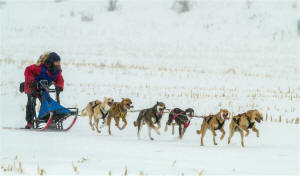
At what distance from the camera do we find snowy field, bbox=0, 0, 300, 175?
20.7 ft

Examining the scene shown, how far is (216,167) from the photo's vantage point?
5.87m

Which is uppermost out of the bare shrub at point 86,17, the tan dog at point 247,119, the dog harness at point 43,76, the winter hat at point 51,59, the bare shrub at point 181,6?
the bare shrub at point 181,6

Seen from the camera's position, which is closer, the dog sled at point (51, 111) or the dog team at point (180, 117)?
the dog team at point (180, 117)

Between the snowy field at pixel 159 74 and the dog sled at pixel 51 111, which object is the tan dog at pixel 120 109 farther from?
the dog sled at pixel 51 111

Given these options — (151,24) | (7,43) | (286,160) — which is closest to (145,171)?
(286,160)

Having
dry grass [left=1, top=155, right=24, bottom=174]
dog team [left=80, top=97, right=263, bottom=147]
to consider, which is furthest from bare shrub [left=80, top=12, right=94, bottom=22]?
dry grass [left=1, top=155, right=24, bottom=174]

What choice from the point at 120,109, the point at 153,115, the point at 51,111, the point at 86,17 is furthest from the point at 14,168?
the point at 86,17

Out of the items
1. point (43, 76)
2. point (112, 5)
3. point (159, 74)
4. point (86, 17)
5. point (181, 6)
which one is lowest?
point (43, 76)

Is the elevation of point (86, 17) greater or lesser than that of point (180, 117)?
greater

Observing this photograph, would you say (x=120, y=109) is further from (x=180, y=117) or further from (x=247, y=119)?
(x=247, y=119)

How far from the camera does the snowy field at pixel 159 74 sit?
6.31 m

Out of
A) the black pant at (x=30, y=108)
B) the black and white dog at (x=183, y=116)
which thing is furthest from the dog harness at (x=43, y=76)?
the black and white dog at (x=183, y=116)

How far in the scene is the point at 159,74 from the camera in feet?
58.9

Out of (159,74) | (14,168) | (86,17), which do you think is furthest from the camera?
(86,17)
